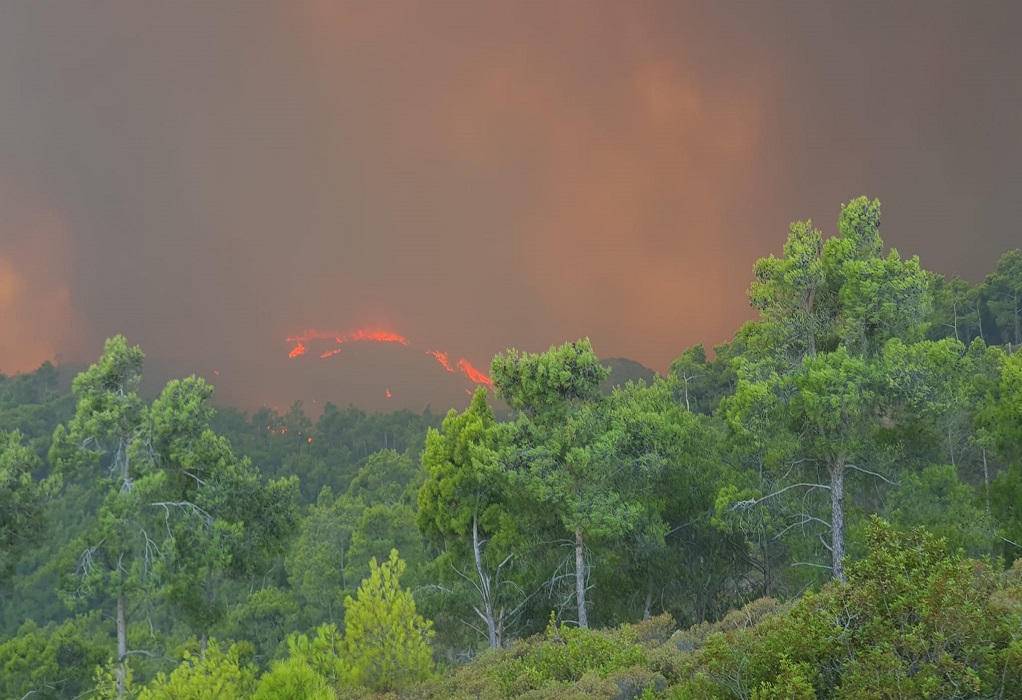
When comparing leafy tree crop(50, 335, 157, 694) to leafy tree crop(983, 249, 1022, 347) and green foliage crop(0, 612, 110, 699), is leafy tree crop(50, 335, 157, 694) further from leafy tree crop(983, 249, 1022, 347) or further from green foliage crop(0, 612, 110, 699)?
leafy tree crop(983, 249, 1022, 347)

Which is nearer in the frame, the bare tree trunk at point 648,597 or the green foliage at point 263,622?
the bare tree trunk at point 648,597

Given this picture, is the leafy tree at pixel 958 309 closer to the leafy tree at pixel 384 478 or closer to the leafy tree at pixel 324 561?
the leafy tree at pixel 384 478

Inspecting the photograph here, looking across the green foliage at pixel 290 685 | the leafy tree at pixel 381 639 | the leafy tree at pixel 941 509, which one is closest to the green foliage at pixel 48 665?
the leafy tree at pixel 381 639

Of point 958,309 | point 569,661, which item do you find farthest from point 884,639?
point 958,309

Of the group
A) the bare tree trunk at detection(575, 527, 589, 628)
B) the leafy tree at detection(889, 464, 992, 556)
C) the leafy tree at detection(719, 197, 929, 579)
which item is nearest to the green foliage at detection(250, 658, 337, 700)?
the bare tree trunk at detection(575, 527, 589, 628)

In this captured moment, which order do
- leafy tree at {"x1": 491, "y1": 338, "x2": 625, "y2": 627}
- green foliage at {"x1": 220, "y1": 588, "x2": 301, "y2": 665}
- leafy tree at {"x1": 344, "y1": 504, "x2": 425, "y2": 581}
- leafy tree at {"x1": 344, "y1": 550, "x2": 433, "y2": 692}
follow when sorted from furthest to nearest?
leafy tree at {"x1": 344, "y1": 504, "x2": 425, "y2": 581}
green foliage at {"x1": 220, "y1": 588, "x2": 301, "y2": 665}
leafy tree at {"x1": 491, "y1": 338, "x2": 625, "y2": 627}
leafy tree at {"x1": 344, "y1": 550, "x2": 433, "y2": 692}

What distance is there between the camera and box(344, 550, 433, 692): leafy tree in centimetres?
1354

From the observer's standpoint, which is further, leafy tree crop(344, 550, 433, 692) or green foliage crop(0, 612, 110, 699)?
green foliage crop(0, 612, 110, 699)

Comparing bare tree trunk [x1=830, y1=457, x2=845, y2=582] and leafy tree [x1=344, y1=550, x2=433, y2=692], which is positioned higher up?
bare tree trunk [x1=830, y1=457, x2=845, y2=582]

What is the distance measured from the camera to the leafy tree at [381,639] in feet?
44.4

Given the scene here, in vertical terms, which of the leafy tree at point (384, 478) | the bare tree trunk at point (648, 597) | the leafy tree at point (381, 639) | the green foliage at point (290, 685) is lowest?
the green foliage at point (290, 685)

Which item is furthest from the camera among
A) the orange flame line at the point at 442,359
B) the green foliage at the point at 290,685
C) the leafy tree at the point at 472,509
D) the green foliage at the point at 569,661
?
the orange flame line at the point at 442,359

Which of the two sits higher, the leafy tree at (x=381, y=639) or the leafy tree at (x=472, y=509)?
the leafy tree at (x=472, y=509)

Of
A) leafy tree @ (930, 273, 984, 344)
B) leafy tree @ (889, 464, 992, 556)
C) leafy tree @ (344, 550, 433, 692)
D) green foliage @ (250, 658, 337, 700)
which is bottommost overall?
green foliage @ (250, 658, 337, 700)
